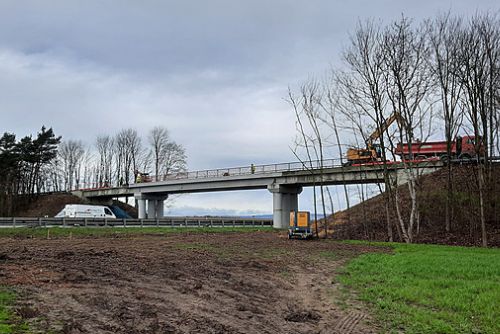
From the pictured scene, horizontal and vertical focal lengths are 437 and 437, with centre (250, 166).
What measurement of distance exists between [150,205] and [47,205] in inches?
882

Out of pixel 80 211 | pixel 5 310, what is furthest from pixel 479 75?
pixel 80 211

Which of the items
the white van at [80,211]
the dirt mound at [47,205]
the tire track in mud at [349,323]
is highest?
the dirt mound at [47,205]

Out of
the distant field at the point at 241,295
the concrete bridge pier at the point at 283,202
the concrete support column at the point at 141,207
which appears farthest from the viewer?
the concrete support column at the point at 141,207

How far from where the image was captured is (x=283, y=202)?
2025 inches

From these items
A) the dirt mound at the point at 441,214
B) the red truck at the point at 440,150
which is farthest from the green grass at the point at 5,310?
the red truck at the point at 440,150

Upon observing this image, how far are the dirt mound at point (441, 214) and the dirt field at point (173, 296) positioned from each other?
55.9ft

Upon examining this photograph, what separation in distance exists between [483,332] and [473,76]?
21327mm

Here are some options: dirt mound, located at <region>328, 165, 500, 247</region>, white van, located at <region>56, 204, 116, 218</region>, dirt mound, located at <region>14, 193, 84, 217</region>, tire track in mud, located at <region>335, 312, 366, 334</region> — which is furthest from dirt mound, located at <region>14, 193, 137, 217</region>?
tire track in mud, located at <region>335, 312, 366, 334</region>

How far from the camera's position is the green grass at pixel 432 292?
8000 mm

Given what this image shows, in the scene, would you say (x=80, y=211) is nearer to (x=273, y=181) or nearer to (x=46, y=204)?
(x=273, y=181)

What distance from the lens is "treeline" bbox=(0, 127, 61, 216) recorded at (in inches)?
2682

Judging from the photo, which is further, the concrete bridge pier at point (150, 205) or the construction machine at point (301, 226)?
the concrete bridge pier at point (150, 205)

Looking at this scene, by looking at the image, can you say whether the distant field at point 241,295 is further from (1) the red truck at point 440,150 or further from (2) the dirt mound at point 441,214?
(1) the red truck at point 440,150

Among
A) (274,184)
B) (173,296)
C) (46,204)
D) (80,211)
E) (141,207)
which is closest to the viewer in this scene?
(173,296)
